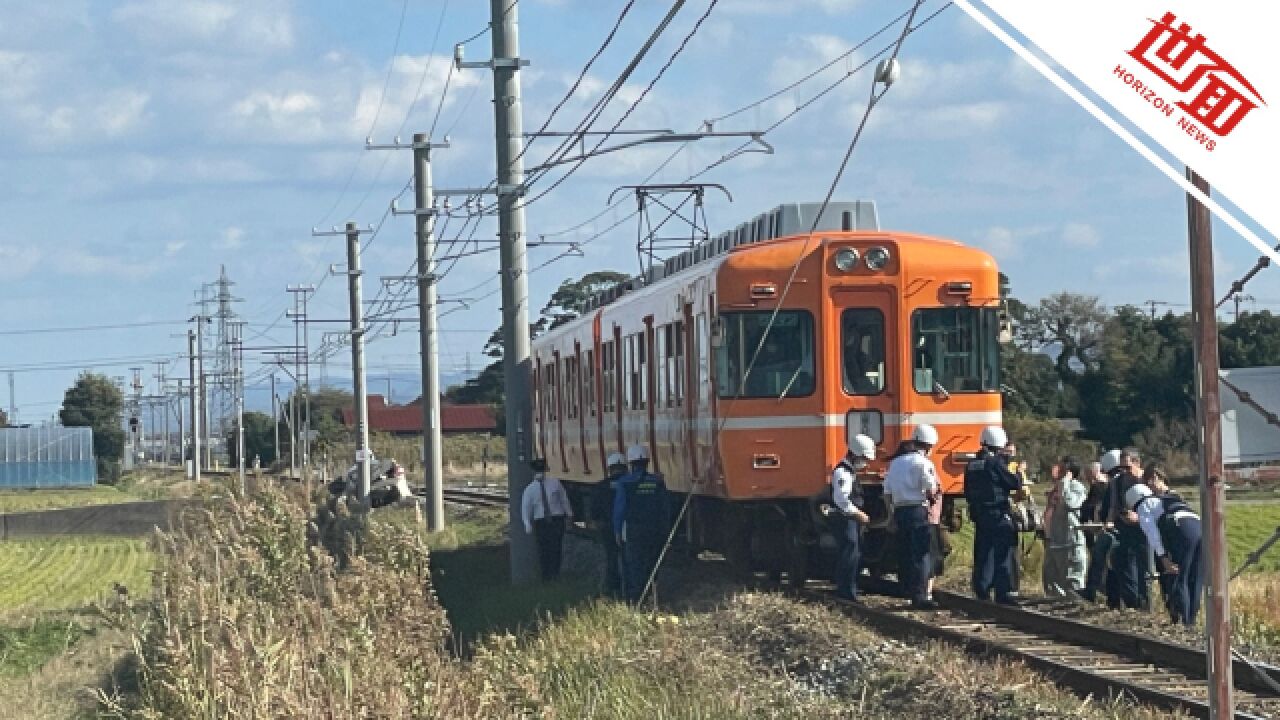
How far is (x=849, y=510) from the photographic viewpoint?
15.5m

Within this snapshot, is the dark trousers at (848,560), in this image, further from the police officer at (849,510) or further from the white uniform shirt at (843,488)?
the white uniform shirt at (843,488)

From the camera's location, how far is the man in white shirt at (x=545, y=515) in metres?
20.9

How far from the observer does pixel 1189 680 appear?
37.1ft

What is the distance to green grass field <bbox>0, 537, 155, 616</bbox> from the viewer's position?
30.9m

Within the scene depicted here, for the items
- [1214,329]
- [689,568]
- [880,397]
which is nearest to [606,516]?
[689,568]

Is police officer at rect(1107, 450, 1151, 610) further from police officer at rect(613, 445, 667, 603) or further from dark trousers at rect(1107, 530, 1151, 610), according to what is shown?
police officer at rect(613, 445, 667, 603)

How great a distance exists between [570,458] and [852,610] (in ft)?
37.2

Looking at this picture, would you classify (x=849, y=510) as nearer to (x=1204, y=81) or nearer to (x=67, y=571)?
(x=1204, y=81)

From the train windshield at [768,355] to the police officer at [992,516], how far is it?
5.82 feet

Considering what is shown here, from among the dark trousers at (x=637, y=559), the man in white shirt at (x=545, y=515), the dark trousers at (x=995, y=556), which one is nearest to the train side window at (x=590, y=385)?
the man in white shirt at (x=545, y=515)

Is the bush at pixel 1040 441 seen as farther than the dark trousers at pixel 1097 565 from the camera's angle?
Yes

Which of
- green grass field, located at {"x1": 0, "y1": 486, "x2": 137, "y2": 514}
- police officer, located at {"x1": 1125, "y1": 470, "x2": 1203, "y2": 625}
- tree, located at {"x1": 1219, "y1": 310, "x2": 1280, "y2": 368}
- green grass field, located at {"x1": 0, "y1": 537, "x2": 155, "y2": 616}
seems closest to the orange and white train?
police officer, located at {"x1": 1125, "y1": 470, "x2": 1203, "y2": 625}

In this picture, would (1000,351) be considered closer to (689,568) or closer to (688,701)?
(689,568)

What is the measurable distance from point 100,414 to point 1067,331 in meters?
68.8
